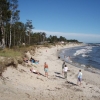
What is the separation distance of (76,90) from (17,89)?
5047 mm

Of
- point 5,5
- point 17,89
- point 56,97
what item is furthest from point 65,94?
point 5,5

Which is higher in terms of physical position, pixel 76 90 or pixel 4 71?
pixel 4 71

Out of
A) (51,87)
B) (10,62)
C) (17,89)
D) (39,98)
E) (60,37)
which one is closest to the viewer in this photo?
(39,98)

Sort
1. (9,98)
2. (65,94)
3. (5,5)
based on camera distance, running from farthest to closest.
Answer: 1. (5,5)
2. (65,94)
3. (9,98)

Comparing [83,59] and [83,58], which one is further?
[83,58]

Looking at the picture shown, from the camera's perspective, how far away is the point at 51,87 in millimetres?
13109

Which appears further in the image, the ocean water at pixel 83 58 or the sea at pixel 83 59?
the ocean water at pixel 83 58

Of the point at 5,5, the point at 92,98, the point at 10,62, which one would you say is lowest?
the point at 92,98

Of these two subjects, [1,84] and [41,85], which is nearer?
[1,84]

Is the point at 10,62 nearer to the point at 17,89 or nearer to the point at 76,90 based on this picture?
the point at 17,89

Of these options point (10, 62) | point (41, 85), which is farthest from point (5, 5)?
point (41, 85)

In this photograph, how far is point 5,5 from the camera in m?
24.0

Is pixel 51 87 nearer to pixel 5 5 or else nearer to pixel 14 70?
pixel 14 70

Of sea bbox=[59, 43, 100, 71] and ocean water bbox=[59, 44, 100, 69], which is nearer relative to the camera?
sea bbox=[59, 43, 100, 71]
